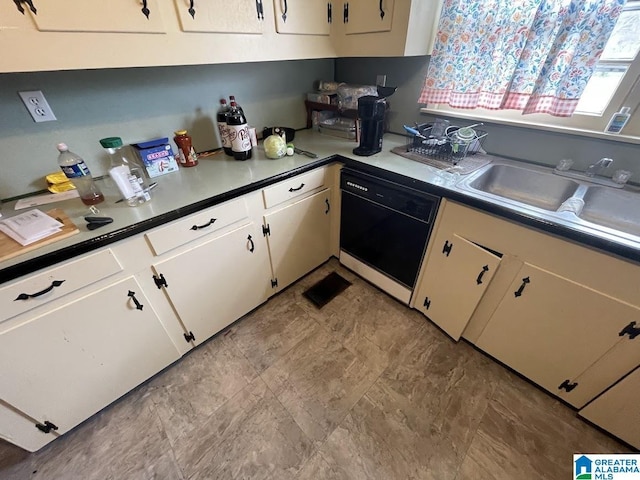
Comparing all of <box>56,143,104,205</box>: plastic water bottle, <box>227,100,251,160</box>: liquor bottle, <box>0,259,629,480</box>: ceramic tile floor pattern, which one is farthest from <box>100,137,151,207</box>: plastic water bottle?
<box>0,259,629,480</box>: ceramic tile floor pattern

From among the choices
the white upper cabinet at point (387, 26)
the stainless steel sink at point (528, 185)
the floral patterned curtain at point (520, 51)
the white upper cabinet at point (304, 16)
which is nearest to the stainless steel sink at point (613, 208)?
the stainless steel sink at point (528, 185)

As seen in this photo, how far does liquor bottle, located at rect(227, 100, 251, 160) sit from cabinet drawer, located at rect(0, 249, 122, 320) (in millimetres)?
799

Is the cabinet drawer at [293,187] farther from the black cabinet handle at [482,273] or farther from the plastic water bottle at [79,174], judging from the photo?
the black cabinet handle at [482,273]

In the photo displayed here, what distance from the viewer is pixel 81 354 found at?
104 cm

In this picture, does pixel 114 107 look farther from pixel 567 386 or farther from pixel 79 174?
pixel 567 386

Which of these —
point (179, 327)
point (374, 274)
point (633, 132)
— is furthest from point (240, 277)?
point (633, 132)

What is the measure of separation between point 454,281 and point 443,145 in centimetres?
74

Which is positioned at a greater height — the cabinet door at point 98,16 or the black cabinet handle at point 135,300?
the cabinet door at point 98,16

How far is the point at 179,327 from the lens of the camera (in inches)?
51.9

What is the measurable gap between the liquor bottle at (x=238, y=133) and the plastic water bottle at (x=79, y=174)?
650 mm

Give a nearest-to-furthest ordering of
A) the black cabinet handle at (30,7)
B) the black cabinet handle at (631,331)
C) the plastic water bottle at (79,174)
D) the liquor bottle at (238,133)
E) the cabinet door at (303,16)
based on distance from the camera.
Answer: the black cabinet handle at (30,7) → the black cabinet handle at (631,331) → the plastic water bottle at (79,174) → the cabinet door at (303,16) → the liquor bottle at (238,133)

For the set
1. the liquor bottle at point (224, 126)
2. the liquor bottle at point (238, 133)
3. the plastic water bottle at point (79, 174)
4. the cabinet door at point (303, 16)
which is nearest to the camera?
the plastic water bottle at point (79, 174)

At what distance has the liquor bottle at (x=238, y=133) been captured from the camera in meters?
1.39

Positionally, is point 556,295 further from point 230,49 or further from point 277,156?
point 230,49
